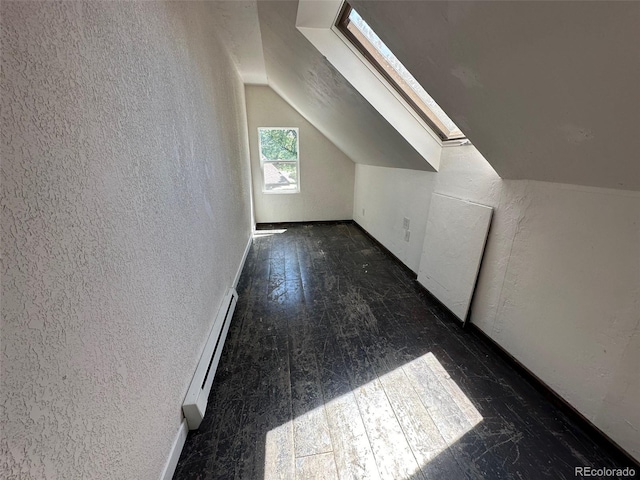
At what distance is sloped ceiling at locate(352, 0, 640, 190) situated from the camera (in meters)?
0.73

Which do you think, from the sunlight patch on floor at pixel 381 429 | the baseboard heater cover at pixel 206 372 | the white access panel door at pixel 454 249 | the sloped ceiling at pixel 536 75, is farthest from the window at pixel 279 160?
the sunlight patch on floor at pixel 381 429

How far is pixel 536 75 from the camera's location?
3.10 feet

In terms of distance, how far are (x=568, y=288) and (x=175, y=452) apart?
6.39 feet

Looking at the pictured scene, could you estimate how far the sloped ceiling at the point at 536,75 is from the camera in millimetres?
732

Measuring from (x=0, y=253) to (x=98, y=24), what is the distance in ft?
2.30

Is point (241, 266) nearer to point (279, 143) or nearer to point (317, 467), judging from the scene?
point (317, 467)

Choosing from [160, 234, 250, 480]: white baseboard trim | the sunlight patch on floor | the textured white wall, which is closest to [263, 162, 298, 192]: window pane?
the textured white wall

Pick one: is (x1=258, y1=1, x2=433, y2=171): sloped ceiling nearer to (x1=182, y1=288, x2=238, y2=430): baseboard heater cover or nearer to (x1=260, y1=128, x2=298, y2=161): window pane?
(x1=260, y1=128, x2=298, y2=161): window pane

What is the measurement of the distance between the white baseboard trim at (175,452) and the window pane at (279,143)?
155 inches

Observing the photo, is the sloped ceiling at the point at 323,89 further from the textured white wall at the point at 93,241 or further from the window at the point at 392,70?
the textured white wall at the point at 93,241

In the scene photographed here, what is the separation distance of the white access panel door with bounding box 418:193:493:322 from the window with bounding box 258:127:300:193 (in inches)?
109

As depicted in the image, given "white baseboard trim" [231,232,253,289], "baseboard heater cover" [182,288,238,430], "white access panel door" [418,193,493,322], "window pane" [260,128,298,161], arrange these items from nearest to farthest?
1. "baseboard heater cover" [182,288,238,430]
2. "white access panel door" [418,193,493,322]
3. "white baseboard trim" [231,232,253,289]
4. "window pane" [260,128,298,161]

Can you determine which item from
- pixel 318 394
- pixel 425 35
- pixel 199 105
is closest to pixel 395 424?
pixel 318 394

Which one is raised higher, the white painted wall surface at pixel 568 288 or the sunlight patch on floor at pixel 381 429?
the white painted wall surface at pixel 568 288
